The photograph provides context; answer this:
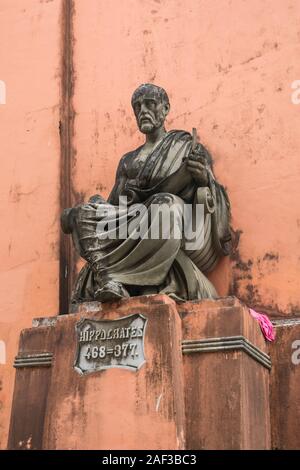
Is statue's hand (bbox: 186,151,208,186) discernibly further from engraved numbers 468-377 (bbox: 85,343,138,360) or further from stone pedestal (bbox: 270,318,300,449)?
engraved numbers 468-377 (bbox: 85,343,138,360)

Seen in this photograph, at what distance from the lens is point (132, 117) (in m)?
7.08

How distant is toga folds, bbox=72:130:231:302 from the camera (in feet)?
18.4

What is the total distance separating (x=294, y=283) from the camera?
6.10 meters

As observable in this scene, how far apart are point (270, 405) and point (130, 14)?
3.37 m

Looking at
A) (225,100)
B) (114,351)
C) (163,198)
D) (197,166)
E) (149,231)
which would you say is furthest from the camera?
(225,100)

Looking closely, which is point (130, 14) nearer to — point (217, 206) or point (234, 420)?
point (217, 206)

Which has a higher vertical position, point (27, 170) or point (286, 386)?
point (27, 170)

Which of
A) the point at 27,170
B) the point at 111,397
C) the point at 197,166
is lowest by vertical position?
the point at 111,397

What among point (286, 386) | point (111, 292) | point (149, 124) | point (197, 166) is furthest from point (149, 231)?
point (286, 386)

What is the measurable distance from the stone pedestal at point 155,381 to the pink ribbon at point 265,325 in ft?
0.28

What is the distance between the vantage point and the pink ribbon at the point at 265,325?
18.8 ft

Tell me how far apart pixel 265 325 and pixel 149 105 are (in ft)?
5.31

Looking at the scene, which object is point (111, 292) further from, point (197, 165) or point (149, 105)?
point (149, 105)

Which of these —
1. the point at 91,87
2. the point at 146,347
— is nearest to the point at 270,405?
the point at 146,347
